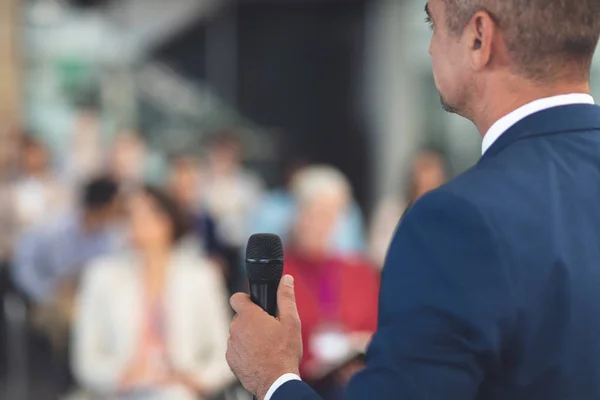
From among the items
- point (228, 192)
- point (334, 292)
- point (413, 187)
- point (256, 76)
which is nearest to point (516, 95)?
point (334, 292)

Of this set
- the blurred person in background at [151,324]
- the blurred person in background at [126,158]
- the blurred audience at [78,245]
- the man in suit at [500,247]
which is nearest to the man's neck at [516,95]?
the man in suit at [500,247]

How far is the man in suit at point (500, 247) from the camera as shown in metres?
1.14

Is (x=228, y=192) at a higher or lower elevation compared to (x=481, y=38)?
lower

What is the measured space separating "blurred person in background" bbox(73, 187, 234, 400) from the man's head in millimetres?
3138

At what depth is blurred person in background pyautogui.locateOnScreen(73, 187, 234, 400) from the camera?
4262 millimetres

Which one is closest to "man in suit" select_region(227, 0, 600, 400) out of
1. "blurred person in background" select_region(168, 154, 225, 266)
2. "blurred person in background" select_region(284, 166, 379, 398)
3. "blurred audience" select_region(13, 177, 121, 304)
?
"blurred person in background" select_region(284, 166, 379, 398)

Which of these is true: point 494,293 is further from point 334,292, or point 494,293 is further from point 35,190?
point 35,190

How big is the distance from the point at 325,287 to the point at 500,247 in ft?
10.8

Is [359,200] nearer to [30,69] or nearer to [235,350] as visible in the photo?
[30,69]

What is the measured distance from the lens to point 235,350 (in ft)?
4.51

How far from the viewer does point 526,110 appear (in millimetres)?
1284

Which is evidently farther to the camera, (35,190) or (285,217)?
(35,190)

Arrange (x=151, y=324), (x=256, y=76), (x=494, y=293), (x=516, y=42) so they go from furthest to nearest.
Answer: (x=256, y=76) → (x=151, y=324) → (x=516, y=42) → (x=494, y=293)

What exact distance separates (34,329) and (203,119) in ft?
25.2
